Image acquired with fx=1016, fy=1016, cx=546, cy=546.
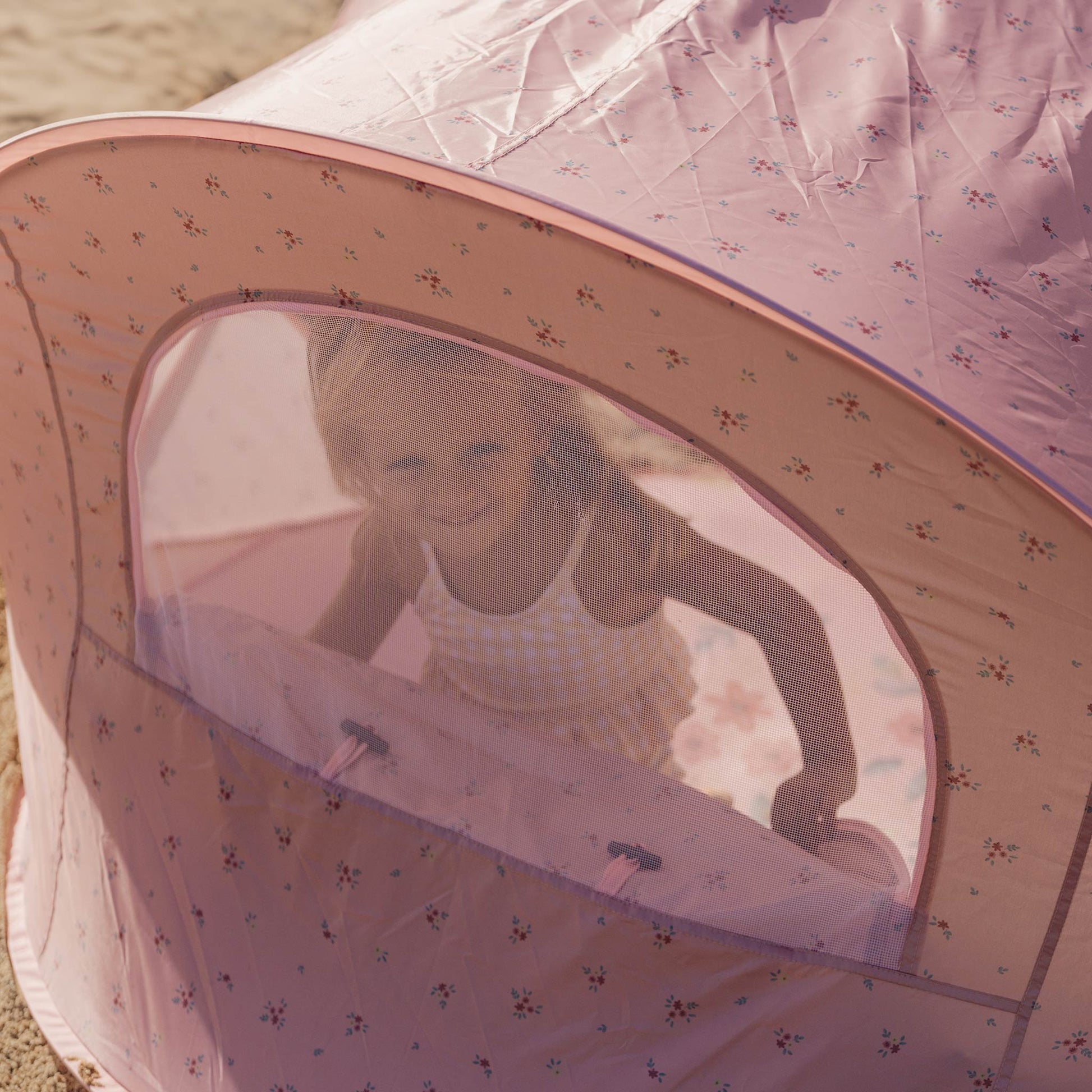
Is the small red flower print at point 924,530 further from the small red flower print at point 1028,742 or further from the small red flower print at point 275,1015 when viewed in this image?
the small red flower print at point 275,1015

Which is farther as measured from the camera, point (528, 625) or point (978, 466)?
point (528, 625)

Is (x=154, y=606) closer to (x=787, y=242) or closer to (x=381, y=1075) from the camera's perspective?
(x=381, y=1075)

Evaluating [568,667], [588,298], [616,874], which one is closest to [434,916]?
[616,874]

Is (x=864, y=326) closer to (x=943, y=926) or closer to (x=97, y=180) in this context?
(x=943, y=926)

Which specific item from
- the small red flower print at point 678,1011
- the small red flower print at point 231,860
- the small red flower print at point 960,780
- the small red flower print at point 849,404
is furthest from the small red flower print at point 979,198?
the small red flower print at point 231,860

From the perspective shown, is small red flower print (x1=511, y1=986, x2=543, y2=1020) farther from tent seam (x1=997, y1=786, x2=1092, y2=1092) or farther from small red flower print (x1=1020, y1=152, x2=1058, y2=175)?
small red flower print (x1=1020, y1=152, x2=1058, y2=175)

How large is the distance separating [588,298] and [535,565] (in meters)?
0.27

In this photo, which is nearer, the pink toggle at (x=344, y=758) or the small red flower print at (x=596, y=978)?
the small red flower print at (x=596, y=978)

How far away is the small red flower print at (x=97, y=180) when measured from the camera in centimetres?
99

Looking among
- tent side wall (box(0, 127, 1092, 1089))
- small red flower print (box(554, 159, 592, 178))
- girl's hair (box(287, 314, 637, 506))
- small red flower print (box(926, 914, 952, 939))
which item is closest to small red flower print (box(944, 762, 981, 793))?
tent side wall (box(0, 127, 1092, 1089))

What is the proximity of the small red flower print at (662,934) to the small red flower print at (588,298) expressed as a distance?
609mm

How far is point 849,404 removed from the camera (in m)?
0.76

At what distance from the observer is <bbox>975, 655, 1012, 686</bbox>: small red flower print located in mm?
813

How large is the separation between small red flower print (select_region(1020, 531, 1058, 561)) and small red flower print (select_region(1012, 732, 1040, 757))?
0.16 meters
